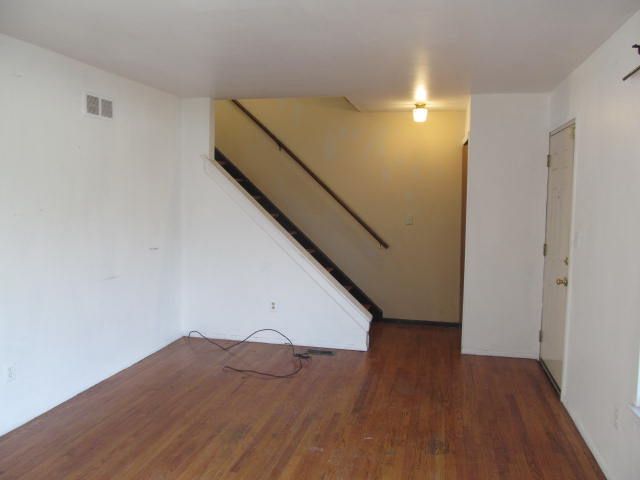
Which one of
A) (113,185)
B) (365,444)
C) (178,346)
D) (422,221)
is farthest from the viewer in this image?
(422,221)

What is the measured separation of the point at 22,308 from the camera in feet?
10.4

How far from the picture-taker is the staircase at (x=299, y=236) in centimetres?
612

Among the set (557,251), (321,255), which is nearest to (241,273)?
(321,255)

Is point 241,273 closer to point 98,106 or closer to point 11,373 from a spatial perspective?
point 98,106

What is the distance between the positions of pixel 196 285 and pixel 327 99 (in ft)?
8.78

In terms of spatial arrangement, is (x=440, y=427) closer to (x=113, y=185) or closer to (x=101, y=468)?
(x=101, y=468)

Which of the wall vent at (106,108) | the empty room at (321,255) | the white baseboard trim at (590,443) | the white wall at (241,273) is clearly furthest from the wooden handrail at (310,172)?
the white baseboard trim at (590,443)

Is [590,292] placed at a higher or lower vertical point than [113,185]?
lower

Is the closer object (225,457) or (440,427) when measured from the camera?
(225,457)

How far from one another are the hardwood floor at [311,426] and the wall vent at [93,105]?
2053mm

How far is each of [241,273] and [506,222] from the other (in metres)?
2.57

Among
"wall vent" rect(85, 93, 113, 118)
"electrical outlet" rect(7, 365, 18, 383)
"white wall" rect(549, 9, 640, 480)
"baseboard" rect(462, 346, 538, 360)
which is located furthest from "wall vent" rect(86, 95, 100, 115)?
"baseboard" rect(462, 346, 538, 360)

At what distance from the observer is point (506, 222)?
460cm

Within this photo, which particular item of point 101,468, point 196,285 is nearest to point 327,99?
point 196,285
